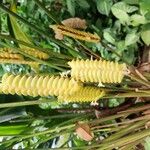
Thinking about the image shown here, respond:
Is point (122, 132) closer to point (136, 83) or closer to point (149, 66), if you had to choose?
point (136, 83)

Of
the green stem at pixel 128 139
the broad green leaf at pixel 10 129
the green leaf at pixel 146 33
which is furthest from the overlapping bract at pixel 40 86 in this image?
the broad green leaf at pixel 10 129

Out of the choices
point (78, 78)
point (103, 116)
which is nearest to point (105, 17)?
point (103, 116)

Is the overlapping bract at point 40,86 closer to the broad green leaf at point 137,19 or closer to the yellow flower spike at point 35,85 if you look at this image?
the yellow flower spike at point 35,85

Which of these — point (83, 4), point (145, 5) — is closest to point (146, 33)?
point (145, 5)

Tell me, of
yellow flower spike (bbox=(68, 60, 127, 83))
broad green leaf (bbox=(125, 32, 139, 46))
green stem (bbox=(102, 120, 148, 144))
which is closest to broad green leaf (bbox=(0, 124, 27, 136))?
green stem (bbox=(102, 120, 148, 144))

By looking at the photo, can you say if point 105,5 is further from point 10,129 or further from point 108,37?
point 10,129

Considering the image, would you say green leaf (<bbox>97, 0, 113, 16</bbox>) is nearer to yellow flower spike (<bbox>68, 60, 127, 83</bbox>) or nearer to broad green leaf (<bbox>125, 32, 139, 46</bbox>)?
broad green leaf (<bbox>125, 32, 139, 46</bbox>)
